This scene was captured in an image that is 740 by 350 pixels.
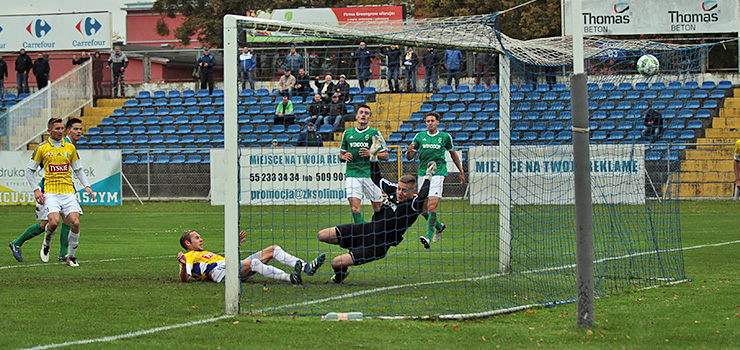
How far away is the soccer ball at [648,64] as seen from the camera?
10.2 m

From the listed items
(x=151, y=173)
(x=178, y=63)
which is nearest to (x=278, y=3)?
(x=178, y=63)

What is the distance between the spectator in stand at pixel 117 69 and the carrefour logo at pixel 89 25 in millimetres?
2282

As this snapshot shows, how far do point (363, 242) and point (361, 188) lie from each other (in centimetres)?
375

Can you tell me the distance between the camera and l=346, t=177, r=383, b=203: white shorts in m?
12.6

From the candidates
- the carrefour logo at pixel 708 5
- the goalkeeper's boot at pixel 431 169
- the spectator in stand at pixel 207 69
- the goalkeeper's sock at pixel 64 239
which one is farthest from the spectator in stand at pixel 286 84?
the carrefour logo at pixel 708 5

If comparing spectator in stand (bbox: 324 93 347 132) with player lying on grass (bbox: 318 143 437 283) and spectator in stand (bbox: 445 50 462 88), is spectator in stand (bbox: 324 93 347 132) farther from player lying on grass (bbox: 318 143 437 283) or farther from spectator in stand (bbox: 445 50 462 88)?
player lying on grass (bbox: 318 143 437 283)

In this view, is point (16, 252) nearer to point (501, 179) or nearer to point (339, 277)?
point (339, 277)

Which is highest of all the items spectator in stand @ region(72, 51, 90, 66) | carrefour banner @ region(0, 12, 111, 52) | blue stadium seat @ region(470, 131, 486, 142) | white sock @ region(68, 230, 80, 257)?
carrefour banner @ region(0, 12, 111, 52)

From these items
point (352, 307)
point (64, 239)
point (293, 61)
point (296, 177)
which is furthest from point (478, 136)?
point (352, 307)

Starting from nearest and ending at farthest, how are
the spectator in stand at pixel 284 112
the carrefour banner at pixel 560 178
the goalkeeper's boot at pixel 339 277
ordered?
the goalkeeper's boot at pixel 339 277 < the carrefour banner at pixel 560 178 < the spectator in stand at pixel 284 112

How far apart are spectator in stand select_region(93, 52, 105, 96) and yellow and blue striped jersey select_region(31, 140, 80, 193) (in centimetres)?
2239

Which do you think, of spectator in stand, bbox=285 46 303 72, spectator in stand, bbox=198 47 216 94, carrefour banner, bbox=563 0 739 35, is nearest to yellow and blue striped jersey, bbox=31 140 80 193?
spectator in stand, bbox=285 46 303 72

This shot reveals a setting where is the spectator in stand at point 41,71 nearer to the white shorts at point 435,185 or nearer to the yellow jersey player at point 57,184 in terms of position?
the yellow jersey player at point 57,184

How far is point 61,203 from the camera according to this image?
36.4ft
